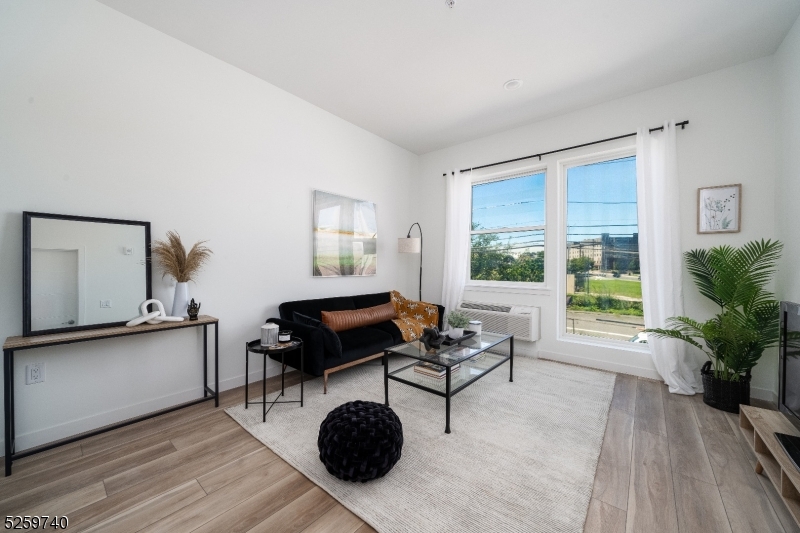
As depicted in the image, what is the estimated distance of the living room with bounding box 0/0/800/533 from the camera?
5.23 feet

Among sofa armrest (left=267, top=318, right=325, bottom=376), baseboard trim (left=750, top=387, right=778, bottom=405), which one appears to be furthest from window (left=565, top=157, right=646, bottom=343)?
sofa armrest (left=267, top=318, right=325, bottom=376)

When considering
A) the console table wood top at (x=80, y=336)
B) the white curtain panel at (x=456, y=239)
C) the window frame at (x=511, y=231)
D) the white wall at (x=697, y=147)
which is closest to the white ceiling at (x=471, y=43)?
the white wall at (x=697, y=147)

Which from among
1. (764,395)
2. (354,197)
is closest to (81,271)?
(354,197)

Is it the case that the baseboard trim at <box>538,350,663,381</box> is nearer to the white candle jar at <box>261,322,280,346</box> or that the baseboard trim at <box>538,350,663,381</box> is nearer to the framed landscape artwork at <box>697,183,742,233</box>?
the framed landscape artwork at <box>697,183,742,233</box>

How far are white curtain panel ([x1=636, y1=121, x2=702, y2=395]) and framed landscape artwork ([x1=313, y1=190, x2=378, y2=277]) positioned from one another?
3.15 metres

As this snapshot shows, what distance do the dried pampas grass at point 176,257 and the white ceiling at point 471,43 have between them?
1.71 meters

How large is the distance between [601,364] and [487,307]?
4.71 feet

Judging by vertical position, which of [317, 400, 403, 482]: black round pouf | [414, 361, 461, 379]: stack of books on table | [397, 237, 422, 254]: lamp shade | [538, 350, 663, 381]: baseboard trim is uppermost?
[397, 237, 422, 254]: lamp shade

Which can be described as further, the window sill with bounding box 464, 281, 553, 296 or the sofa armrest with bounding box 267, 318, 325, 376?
the window sill with bounding box 464, 281, 553, 296

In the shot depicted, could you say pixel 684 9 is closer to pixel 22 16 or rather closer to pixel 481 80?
pixel 481 80

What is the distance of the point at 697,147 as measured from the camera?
298 cm

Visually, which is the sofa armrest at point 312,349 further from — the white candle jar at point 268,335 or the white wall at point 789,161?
the white wall at point 789,161

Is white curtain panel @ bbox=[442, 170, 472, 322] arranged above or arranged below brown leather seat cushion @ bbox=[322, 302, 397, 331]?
above

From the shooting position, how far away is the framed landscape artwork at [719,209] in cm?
280
